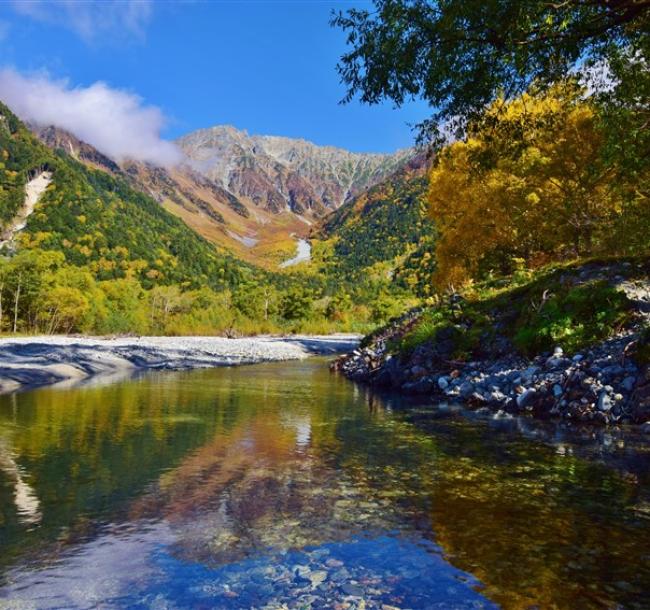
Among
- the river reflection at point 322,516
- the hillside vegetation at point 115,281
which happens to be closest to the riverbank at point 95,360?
the river reflection at point 322,516

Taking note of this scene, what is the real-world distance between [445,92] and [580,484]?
8.31 metres

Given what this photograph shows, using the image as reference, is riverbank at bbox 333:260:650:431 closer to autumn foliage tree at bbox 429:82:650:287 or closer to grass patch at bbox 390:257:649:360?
grass patch at bbox 390:257:649:360

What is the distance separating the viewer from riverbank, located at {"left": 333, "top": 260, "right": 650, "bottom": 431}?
1231 cm

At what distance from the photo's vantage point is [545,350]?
51.4ft

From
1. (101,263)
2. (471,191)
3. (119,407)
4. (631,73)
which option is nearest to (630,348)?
(631,73)

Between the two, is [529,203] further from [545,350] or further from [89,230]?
[89,230]

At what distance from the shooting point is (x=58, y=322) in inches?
2430

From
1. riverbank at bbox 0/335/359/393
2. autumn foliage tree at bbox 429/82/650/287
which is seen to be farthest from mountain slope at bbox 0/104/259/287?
autumn foliage tree at bbox 429/82/650/287

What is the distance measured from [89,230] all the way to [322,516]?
467ft

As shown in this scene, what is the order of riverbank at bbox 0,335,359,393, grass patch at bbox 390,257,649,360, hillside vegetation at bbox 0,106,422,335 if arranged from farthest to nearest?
hillside vegetation at bbox 0,106,422,335 < riverbank at bbox 0,335,359,393 < grass patch at bbox 390,257,649,360

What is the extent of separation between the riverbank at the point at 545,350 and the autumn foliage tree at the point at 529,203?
303 centimetres

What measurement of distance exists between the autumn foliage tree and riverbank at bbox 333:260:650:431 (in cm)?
303

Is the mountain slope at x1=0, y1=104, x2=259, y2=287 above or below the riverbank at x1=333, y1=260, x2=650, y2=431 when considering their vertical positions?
above

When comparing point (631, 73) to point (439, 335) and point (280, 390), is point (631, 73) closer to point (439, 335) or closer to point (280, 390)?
point (439, 335)
